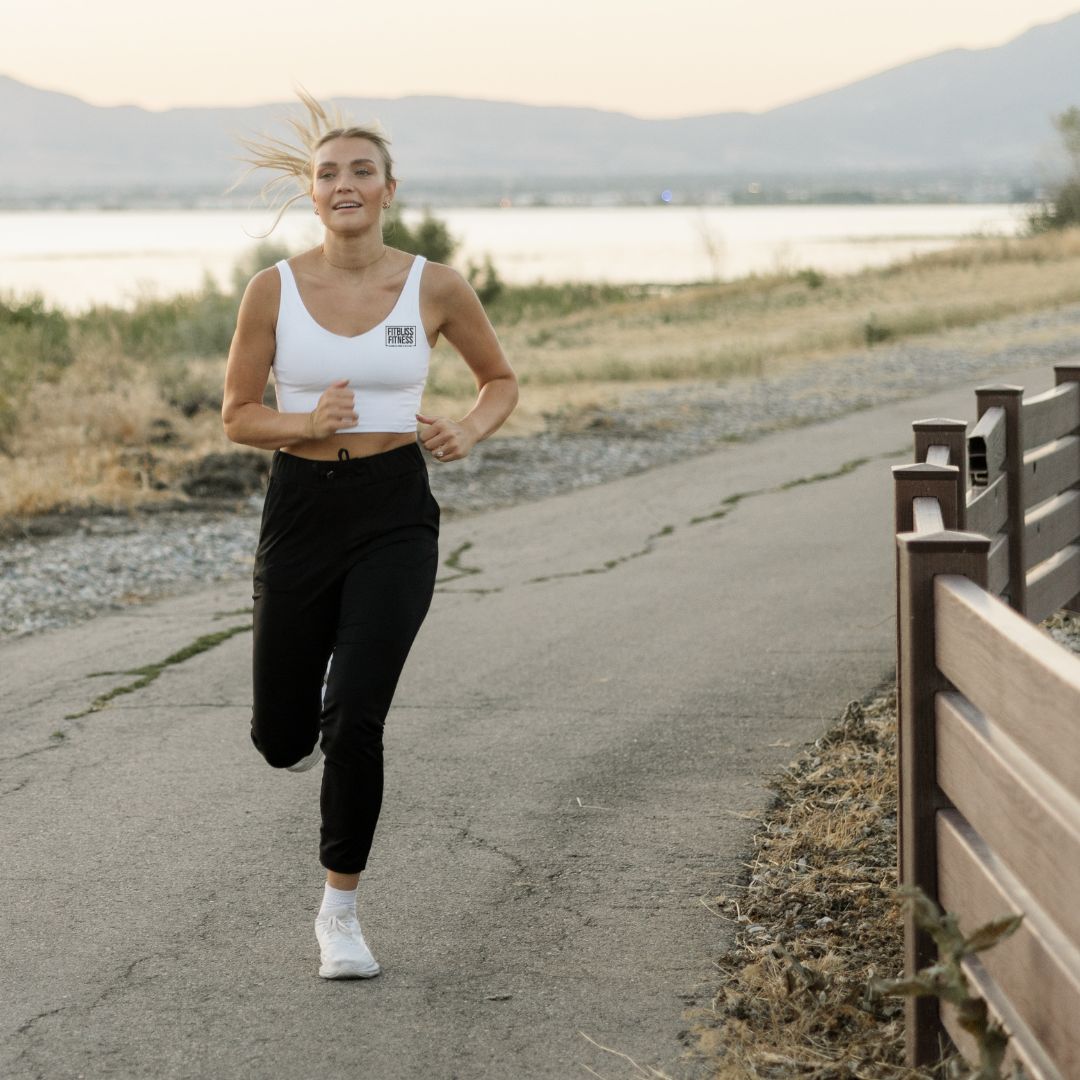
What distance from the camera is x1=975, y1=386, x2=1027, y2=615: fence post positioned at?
650 centimetres

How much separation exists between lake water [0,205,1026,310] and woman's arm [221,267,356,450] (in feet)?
71.1

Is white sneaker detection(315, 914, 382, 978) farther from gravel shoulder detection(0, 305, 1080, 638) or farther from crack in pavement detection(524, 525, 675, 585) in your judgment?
crack in pavement detection(524, 525, 675, 585)

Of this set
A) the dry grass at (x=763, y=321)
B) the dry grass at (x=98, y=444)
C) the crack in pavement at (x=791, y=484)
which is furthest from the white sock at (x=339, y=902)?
the dry grass at (x=763, y=321)

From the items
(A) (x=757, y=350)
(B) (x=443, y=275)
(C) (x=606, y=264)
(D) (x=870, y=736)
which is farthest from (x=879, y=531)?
(C) (x=606, y=264)

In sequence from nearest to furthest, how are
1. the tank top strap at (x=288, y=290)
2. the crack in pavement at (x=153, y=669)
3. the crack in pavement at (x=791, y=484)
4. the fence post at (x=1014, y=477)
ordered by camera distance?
the tank top strap at (x=288, y=290), the fence post at (x=1014, y=477), the crack in pavement at (x=153, y=669), the crack in pavement at (x=791, y=484)

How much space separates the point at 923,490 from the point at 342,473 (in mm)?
A: 1467

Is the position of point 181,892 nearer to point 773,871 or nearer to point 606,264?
point 773,871

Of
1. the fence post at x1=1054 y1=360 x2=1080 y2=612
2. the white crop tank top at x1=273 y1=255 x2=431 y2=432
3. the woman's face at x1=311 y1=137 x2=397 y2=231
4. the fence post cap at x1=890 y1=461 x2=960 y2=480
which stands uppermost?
the woman's face at x1=311 y1=137 x2=397 y2=231

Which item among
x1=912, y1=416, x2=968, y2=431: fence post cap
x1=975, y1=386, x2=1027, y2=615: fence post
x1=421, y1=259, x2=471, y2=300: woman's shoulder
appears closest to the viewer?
x1=421, y1=259, x2=471, y2=300: woman's shoulder

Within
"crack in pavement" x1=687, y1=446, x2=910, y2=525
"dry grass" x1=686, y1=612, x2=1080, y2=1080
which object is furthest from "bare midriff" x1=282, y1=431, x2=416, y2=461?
"crack in pavement" x1=687, y1=446, x2=910, y2=525

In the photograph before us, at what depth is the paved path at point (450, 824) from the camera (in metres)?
3.89

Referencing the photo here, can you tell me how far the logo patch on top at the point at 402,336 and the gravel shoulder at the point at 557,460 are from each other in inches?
204

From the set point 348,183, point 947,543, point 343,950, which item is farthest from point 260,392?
point 947,543

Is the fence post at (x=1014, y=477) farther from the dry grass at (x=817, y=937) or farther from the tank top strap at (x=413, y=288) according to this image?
the tank top strap at (x=413, y=288)
